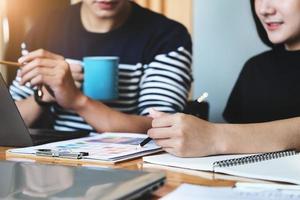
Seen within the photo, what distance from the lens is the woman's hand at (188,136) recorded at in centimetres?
84

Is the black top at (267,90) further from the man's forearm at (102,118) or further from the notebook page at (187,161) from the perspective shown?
the notebook page at (187,161)

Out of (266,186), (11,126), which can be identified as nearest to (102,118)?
(11,126)

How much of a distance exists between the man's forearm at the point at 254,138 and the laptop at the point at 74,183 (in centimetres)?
27

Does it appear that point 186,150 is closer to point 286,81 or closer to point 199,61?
point 286,81

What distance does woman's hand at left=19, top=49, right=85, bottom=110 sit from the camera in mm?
1230

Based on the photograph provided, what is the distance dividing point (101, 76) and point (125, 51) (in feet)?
1.11

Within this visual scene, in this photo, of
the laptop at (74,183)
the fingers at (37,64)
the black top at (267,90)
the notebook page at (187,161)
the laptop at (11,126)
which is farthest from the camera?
the black top at (267,90)

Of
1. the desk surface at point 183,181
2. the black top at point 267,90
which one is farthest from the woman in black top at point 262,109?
the desk surface at point 183,181

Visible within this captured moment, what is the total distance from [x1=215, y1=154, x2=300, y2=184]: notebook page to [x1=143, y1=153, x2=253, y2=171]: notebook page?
33mm

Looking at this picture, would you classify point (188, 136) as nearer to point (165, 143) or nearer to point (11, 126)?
point (165, 143)

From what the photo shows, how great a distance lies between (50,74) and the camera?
125 cm

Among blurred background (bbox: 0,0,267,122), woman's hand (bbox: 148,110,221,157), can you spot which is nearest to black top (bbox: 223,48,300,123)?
blurred background (bbox: 0,0,267,122)

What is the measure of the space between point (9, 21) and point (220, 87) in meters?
0.84

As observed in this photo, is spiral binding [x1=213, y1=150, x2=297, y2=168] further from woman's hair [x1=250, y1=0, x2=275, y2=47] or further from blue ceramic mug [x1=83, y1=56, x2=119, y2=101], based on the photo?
woman's hair [x1=250, y1=0, x2=275, y2=47]
